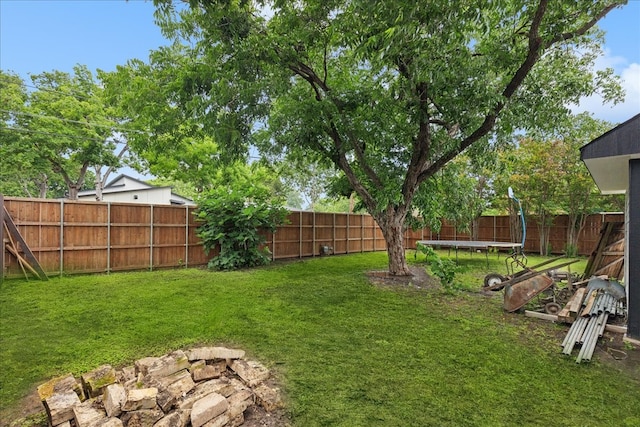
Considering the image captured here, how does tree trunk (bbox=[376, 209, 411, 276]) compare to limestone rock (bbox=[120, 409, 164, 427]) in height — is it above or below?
above

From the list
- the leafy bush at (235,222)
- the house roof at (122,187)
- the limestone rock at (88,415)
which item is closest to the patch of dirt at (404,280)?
the leafy bush at (235,222)

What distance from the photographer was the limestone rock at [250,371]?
2.39 metres

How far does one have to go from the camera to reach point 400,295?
548 cm

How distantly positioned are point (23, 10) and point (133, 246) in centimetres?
799

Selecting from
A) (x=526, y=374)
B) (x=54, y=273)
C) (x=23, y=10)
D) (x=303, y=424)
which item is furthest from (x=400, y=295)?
(x=23, y=10)

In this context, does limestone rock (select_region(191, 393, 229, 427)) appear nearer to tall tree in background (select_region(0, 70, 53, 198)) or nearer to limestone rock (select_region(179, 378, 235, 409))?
limestone rock (select_region(179, 378, 235, 409))

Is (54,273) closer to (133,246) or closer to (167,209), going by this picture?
(133,246)

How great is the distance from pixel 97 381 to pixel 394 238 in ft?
18.2

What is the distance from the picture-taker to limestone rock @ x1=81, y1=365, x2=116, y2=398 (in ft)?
7.13

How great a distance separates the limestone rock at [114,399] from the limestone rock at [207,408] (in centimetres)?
44

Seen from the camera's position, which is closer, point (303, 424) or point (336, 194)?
point (303, 424)

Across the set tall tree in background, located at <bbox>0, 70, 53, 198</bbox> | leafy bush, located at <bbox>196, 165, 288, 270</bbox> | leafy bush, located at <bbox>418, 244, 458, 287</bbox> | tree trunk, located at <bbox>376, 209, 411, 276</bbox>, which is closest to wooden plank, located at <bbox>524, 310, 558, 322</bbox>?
leafy bush, located at <bbox>418, 244, 458, 287</bbox>

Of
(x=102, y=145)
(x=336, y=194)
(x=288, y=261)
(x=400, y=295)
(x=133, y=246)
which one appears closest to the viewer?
(x=400, y=295)

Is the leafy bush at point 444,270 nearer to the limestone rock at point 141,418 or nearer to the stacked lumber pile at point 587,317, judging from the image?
the stacked lumber pile at point 587,317
